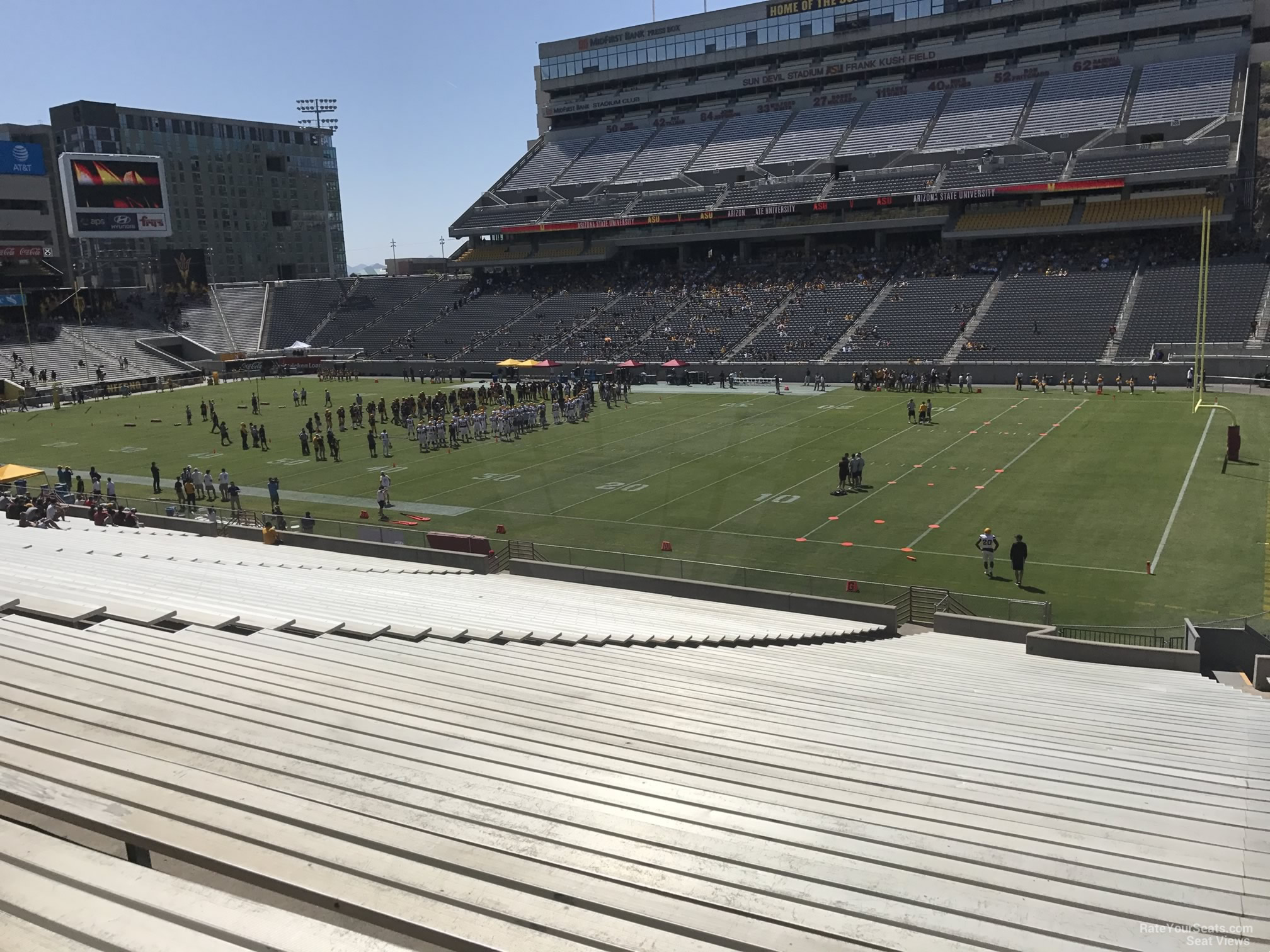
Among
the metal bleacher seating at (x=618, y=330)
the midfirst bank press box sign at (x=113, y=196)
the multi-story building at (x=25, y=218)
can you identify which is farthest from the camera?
the midfirst bank press box sign at (x=113, y=196)

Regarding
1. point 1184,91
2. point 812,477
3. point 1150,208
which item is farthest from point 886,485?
point 1184,91

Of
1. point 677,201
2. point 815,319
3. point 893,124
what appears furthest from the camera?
point 677,201

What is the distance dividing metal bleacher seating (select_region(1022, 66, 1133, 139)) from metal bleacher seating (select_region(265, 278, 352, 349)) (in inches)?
2021

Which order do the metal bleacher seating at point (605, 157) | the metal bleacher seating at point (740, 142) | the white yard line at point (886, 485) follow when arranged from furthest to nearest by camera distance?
the metal bleacher seating at point (605, 157)
the metal bleacher seating at point (740, 142)
the white yard line at point (886, 485)

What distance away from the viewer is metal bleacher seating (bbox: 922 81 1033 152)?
61.5m

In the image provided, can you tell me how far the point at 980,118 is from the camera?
6347cm

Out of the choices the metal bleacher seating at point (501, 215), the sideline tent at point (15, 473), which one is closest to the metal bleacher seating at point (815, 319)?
the metal bleacher seating at point (501, 215)

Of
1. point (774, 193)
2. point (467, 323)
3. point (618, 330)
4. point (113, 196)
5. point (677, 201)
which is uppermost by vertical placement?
point (113, 196)

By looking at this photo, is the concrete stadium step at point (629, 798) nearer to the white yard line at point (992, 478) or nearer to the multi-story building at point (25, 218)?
the white yard line at point (992, 478)

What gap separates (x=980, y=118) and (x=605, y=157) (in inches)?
1138

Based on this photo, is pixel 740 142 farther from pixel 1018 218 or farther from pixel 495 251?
pixel 1018 218

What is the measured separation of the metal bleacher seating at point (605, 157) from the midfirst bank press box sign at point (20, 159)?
Answer: 36.1m

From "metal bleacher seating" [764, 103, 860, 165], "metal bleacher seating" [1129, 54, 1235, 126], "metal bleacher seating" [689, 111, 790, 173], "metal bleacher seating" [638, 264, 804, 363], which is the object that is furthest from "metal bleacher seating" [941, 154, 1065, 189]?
"metal bleacher seating" [689, 111, 790, 173]

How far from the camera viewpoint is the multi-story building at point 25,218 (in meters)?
64.5
